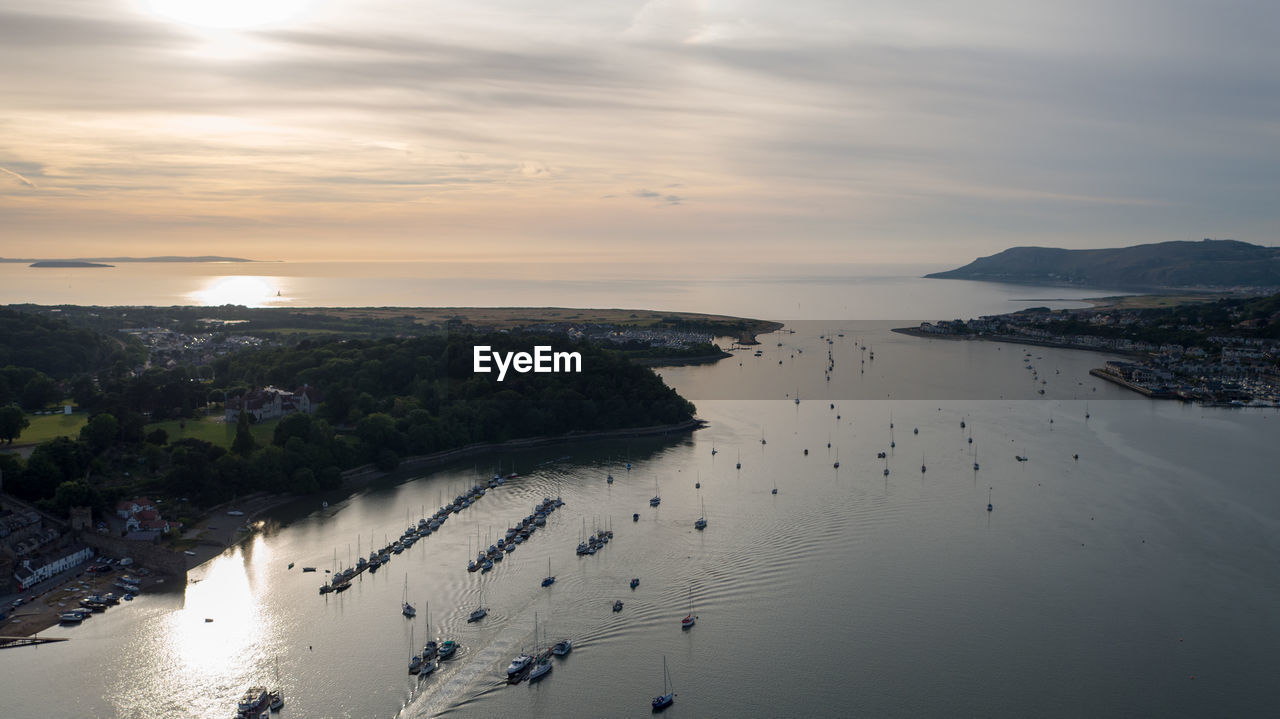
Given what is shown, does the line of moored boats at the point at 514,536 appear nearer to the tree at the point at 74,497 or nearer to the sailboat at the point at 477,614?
the sailboat at the point at 477,614

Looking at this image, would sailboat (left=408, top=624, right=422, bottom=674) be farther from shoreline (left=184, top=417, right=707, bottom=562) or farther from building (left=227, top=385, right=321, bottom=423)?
building (left=227, top=385, right=321, bottom=423)

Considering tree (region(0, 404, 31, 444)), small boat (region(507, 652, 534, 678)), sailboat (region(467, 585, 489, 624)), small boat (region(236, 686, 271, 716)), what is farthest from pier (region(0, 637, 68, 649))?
tree (region(0, 404, 31, 444))

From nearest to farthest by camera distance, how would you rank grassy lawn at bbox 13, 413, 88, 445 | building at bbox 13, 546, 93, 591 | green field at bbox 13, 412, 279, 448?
1. building at bbox 13, 546, 93, 591
2. grassy lawn at bbox 13, 413, 88, 445
3. green field at bbox 13, 412, 279, 448

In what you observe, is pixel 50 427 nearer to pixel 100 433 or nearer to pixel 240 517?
pixel 100 433

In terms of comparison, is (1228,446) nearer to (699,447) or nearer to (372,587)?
(699,447)

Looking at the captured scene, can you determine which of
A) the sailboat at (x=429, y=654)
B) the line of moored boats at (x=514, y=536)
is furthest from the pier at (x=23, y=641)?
the line of moored boats at (x=514, y=536)

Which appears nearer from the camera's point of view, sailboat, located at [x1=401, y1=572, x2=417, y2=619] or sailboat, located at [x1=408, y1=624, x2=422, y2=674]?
sailboat, located at [x1=408, y1=624, x2=422, y2=674]
